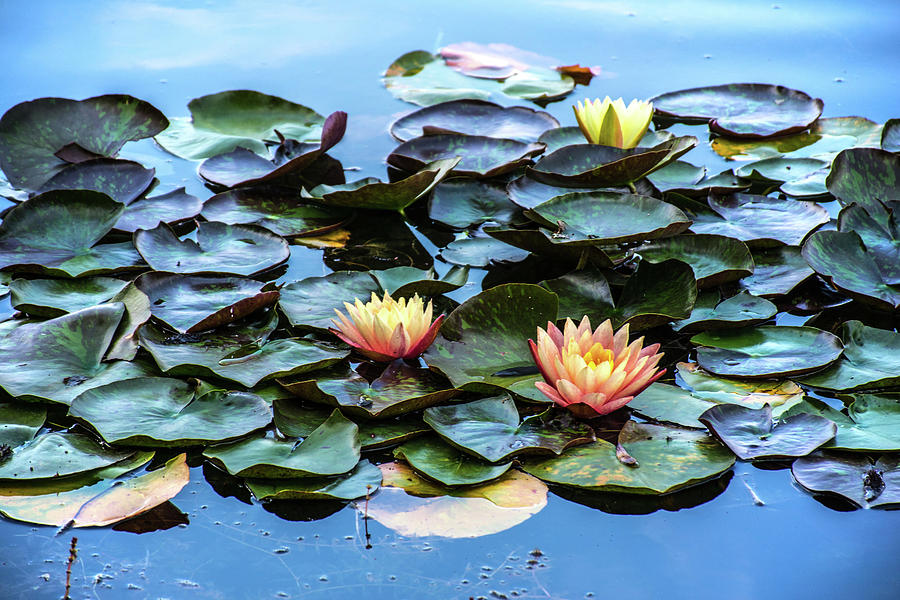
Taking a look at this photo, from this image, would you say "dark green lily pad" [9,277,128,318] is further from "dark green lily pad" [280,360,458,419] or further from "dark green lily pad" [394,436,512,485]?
"dark green lily pad" [394,436,512,485]

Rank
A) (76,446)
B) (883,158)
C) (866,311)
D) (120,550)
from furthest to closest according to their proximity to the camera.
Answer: (883,158)
(866,311)
(76,446)
(120,550)

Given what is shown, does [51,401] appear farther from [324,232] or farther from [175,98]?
[175,98]

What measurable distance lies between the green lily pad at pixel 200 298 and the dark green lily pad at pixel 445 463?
24.1 inches

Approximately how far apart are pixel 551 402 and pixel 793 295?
2.87 feet

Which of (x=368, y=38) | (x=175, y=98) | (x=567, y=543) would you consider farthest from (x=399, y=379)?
(x=368, y=38)

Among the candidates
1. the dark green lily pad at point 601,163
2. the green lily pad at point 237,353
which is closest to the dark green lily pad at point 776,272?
the dark green lily pad at point 601,163

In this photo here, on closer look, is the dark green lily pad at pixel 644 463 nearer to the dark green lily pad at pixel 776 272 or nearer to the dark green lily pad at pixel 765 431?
the dark green lily pad at pixel 765 431

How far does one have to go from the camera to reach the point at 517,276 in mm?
2510

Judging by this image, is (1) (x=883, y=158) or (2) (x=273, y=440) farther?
(1) (x=883, y=158)

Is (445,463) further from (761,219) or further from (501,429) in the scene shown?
(761,219)

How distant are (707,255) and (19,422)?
1.77 m

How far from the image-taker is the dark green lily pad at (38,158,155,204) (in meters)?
2.80

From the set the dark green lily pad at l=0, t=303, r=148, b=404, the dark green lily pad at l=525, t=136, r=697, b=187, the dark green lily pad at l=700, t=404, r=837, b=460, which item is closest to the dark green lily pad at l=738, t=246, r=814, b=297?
the dark green lily pad at l=525, t=136, r=697, b=187

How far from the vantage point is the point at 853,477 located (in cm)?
177
